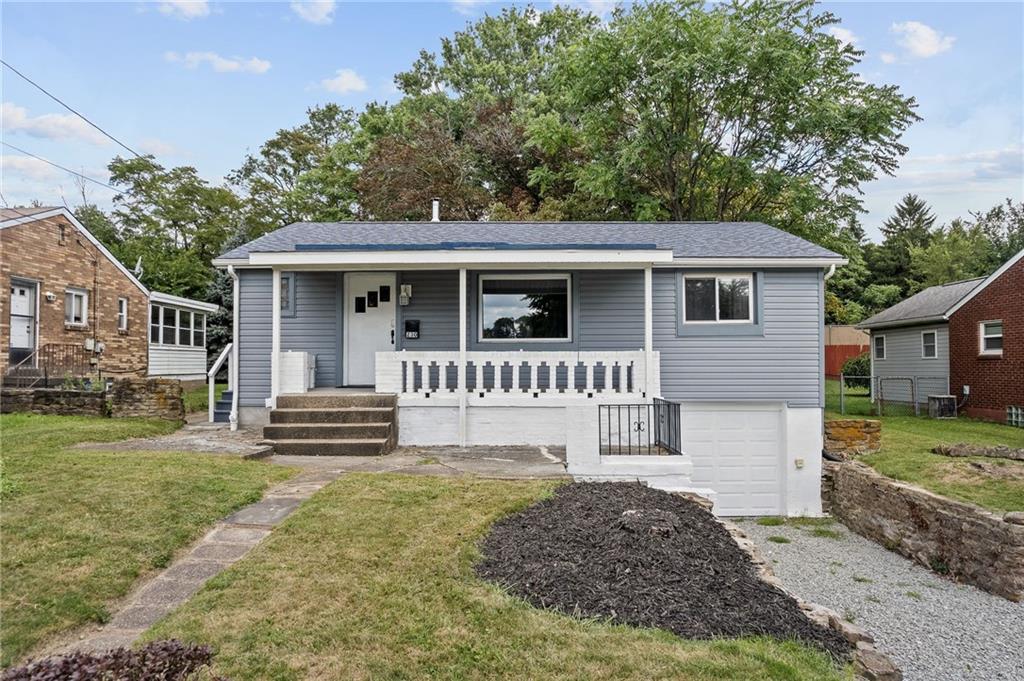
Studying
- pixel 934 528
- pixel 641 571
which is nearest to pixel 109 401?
pixel 641 571

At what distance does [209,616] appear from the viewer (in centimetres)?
315

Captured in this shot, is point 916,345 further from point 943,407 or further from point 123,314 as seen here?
point 123,314

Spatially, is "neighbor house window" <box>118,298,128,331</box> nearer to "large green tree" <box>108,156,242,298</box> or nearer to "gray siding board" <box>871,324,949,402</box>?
"large green tree" <box>108,156,242,298</box>

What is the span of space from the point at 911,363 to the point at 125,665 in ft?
73.2

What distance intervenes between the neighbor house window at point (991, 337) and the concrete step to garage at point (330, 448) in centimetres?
1699

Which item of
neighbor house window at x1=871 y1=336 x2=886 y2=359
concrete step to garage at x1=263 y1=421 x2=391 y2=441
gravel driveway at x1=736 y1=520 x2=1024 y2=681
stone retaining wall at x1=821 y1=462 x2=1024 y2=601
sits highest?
neighbor house window at x1=871 y1=336 x2=886 y2=359

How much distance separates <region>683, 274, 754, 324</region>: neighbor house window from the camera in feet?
32.5

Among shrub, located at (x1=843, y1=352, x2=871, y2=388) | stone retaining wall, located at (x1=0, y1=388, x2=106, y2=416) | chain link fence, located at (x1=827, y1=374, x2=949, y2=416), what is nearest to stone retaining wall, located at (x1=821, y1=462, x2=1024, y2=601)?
chain link fence, located at (x1=827, y1=374, x2=949, y2=416)

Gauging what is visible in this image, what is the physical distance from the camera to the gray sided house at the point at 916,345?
17328 mm

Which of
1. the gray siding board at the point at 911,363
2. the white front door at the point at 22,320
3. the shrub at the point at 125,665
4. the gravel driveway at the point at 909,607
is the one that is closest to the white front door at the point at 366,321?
the gravel driveway at the point at 909,607

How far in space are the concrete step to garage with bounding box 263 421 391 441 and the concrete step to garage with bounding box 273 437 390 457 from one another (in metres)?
0.15

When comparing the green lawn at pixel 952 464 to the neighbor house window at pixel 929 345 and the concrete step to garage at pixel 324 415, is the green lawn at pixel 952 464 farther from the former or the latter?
the concrete step to garage at pixel 324 415

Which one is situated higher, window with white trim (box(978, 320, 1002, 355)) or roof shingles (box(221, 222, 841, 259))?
roof shingles (box(221, 222, 841, 259))

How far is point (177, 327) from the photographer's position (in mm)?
19672
